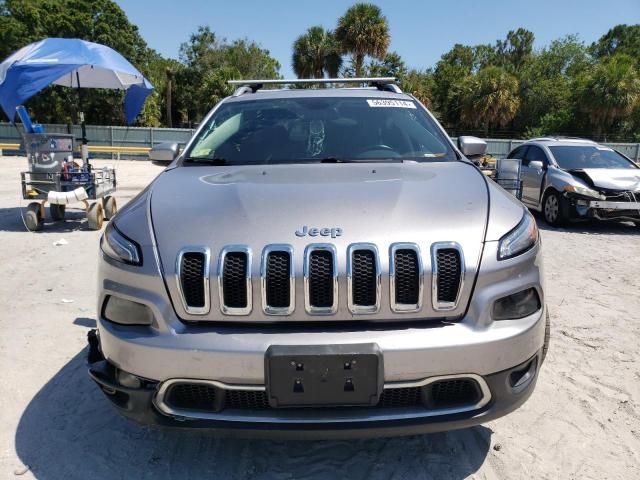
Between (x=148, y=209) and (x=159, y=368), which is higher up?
(x=148, y=209)

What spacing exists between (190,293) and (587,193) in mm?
8079

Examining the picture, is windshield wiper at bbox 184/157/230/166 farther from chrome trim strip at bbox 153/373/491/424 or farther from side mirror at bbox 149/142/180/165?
chrome trim strip at bbox 153/373/491/424

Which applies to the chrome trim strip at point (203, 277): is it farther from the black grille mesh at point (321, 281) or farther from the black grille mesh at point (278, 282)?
the black grille mesh at point (321, 281)

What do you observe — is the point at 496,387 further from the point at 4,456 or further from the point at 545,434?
the point at 4,456

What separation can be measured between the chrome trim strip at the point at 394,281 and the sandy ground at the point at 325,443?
0.85m

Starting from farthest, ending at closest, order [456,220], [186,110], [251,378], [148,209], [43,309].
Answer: [186,110] < [43,309] < [148,209] < [456,220] < [251,378]

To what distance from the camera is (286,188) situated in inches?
93.1

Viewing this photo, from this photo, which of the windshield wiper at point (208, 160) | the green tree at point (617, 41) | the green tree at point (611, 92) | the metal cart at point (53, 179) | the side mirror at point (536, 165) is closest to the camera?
the windshield wiper at point (208, 160)

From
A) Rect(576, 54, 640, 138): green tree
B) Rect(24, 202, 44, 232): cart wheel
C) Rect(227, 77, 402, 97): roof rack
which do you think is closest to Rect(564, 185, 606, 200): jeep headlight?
Rect(227, 77, 402, 97): roof rack

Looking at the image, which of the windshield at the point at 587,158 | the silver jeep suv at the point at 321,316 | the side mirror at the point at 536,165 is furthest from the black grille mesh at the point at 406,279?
the side mirror at the point at 536,165

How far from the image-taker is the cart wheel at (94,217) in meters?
7.79

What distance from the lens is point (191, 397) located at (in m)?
1.98

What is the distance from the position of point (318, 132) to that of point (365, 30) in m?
30.5

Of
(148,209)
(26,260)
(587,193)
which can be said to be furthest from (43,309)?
(587,193)
